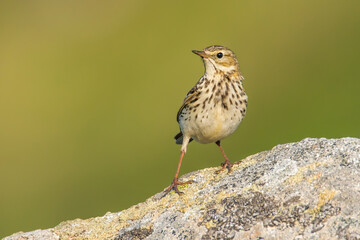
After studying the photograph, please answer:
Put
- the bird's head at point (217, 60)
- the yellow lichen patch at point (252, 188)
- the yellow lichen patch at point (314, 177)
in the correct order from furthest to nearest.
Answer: the bird's head at point (217, 60), the yellow lichen patch at point (252, 188), the yellow lichen patch at point (314, 177)

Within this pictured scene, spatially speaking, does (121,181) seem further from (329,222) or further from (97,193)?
(329,222)

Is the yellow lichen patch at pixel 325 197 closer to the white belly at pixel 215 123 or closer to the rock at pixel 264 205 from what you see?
the rock at pixel 264 205

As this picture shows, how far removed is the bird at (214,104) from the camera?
834cm

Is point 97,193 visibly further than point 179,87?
No

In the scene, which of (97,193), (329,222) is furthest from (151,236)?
(97,193)

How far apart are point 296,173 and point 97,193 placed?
12470 mm

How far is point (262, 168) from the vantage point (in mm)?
6523

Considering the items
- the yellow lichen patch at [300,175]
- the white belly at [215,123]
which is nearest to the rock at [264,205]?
the yellow lichen patch at [300,175]

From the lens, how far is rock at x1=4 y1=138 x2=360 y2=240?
5.45 m

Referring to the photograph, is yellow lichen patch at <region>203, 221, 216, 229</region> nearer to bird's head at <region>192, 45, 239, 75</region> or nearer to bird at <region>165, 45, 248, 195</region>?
bird at <region>165, 45, 248, 195</region>

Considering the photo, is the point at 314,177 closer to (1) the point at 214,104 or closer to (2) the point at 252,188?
(2) the point at 252,188

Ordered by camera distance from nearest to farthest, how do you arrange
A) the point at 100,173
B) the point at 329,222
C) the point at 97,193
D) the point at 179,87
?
the point at 329,222
the point at 97,193
the point at 100,173
the point at 179,87

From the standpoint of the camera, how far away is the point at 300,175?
237 inches

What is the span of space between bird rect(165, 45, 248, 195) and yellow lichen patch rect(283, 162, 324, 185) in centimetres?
216
